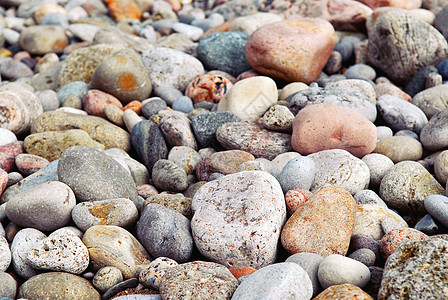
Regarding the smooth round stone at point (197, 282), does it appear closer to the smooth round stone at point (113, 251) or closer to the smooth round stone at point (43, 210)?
the smooth round stone at point (113, 251)

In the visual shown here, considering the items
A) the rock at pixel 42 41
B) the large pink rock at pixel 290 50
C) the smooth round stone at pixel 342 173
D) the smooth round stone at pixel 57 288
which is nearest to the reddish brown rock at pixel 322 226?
the smooth round stone at pixel 342 173

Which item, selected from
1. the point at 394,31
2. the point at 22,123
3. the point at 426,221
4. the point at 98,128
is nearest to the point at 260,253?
the point at 426,221

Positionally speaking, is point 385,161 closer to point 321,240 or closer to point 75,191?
point 321,240

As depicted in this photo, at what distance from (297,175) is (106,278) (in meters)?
1.83

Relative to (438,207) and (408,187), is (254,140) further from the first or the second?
(438,207)

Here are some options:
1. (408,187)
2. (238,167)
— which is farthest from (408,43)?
(238,167)

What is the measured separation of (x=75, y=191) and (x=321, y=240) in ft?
7.17

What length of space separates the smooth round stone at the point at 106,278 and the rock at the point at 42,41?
6810 mm

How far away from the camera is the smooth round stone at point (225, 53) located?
673 centimetres

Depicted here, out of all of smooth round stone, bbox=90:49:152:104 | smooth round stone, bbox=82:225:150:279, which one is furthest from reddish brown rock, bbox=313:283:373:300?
smooth round stone, bbox=90:49:152:104

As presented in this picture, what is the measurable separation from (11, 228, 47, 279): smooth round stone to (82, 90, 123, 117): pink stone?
8.27 ft

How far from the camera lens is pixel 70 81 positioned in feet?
21.9

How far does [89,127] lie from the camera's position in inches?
198

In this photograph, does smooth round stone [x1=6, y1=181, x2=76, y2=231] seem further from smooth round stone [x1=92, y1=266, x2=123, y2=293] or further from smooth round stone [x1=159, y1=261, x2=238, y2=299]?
smooth round stone [x1=159, y1=261, x2=238, y2=299]
